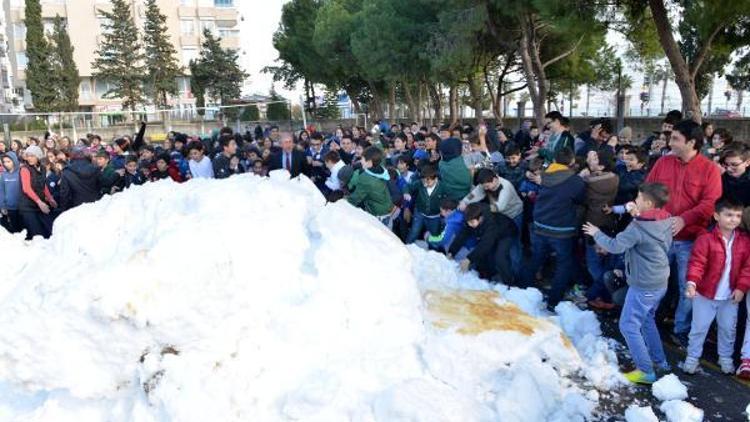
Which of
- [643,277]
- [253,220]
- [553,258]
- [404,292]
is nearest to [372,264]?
[404,292]

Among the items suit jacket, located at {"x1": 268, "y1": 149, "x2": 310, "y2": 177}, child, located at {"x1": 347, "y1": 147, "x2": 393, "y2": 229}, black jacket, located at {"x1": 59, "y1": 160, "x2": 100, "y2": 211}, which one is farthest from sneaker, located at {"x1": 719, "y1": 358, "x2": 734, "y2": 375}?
black jacket, located at {"x1": 59, "y1": 160, "x2": 100, "y2": 211}

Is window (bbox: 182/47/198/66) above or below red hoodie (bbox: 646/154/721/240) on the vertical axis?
above

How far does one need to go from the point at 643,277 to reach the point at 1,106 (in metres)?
59.5

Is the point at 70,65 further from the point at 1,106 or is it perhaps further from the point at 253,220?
the point at 253,220

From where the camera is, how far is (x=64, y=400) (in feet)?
13.0

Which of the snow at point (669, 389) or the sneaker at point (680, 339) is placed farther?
the sneaker at point (680, 339)

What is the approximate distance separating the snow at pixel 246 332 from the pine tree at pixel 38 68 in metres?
44.4

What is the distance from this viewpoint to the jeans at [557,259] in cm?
591

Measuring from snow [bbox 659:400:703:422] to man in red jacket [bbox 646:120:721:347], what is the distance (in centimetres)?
129

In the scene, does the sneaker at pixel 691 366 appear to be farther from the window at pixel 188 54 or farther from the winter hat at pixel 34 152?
the window at pixel 188 54

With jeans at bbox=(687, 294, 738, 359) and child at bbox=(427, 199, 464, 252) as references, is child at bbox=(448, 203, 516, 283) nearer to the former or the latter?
child at bbox=(427, 199, 464, 252)

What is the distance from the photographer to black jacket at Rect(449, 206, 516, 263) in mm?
6352

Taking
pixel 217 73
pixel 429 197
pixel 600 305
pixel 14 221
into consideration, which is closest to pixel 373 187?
pixel 429 197

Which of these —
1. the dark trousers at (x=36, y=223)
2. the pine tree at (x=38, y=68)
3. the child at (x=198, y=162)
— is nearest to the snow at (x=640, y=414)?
the child at (x=198, y=162)
